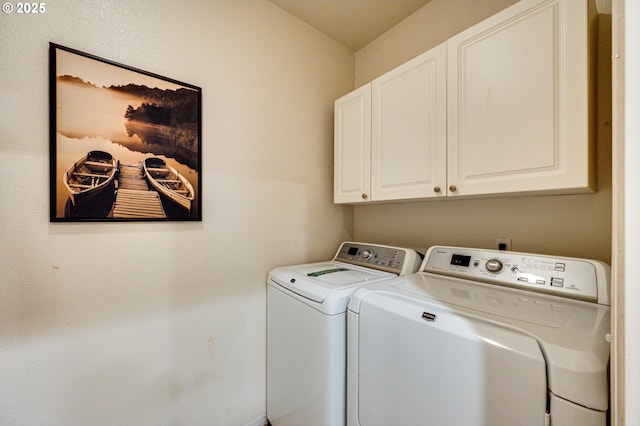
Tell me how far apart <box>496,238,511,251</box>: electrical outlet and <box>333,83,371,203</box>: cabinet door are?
73cm

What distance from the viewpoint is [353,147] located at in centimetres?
167

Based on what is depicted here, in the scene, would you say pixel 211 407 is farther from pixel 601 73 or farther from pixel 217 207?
pixel 601 73

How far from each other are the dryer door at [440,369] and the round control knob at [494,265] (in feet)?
1.53

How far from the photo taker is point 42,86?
967mm

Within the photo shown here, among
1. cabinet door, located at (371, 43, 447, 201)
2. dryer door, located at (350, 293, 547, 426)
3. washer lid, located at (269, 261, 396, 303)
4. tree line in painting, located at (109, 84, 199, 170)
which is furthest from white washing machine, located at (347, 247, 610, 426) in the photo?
tree line in painting, located at (109, 84, 199, 170)

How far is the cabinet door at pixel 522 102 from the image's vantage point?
0.88m

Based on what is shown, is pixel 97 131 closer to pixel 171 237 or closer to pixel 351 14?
pixel 171 237

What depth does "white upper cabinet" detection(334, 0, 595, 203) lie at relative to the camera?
89 cm

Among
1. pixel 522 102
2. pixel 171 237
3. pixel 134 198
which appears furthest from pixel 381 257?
pixel 134 198

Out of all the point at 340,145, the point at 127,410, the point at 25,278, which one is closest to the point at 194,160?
the point at 25,278

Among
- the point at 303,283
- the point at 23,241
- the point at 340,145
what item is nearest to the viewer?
the point at 23,241

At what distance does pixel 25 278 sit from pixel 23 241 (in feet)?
0.45

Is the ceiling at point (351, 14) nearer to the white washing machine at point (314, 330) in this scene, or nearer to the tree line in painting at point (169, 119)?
the tree line in painting at point (169, 119)

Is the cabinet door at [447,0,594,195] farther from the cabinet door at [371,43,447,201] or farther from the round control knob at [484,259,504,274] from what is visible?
the round control knob at [484,259,504,274]
